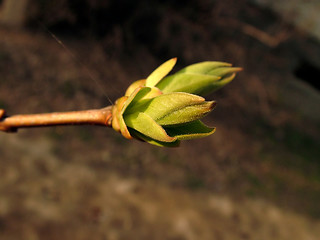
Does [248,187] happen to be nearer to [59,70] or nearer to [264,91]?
[264,91]

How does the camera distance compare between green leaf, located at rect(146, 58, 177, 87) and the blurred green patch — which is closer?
green leaf, located at rect(146, 58, 177, 87)

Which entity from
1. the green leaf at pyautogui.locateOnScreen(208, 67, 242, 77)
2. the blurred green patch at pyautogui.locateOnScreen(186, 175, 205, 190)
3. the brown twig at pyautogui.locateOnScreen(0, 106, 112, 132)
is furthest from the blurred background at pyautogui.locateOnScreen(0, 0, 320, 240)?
the green leaf at pyautogui.locateOnScreen(208, 67, 242, 77)

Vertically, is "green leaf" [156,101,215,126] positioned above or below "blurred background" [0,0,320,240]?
above

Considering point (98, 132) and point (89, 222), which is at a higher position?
point (98, 132)

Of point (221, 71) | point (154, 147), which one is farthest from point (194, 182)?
point (221, 71)

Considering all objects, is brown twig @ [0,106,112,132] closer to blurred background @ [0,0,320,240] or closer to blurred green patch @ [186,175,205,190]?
blurred background @ [0,0,320,240]

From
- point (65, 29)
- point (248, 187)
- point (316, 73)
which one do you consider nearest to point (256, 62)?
point (316, 73)
